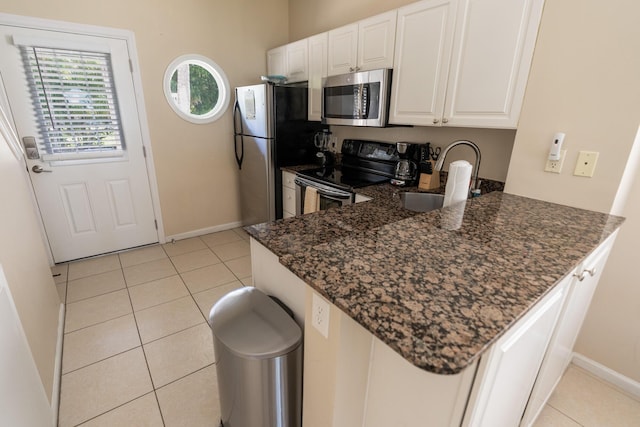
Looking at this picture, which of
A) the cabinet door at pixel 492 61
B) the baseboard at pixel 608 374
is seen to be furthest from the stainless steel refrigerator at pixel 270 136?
the baseboard at pixel 608 374

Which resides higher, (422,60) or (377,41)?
(377,41)

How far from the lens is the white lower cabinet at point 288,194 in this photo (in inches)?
121

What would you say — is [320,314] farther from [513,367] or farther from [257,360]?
[513,367]

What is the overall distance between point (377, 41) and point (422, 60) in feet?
1.51

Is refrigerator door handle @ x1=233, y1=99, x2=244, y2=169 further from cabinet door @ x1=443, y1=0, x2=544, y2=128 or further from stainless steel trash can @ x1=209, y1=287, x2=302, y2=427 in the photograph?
stainless steel trash can @ x1=209, y1=287, x2=302, y2=427

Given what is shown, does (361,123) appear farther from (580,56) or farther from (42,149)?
(42,149)

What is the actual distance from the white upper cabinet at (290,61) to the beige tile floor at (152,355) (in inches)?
79.2

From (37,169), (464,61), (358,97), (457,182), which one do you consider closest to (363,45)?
(358,97)

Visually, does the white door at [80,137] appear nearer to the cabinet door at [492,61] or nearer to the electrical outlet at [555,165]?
the cabinet door at [492,61]

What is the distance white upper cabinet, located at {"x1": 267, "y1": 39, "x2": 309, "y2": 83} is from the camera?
303 centimetres

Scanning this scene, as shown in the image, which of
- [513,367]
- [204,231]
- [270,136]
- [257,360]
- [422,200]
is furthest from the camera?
[204,231]

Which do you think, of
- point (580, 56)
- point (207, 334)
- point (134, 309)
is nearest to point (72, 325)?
point (134, 309)

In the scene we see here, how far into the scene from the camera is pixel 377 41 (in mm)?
2316

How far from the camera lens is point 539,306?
0.87m
